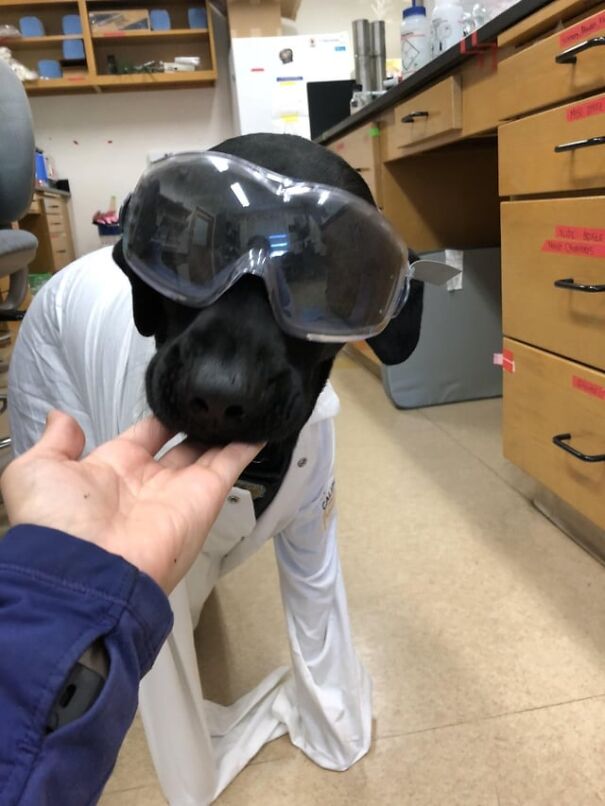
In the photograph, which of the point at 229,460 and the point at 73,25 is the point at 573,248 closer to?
the point at 229,460

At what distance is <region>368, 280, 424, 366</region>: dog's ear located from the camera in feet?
2.87

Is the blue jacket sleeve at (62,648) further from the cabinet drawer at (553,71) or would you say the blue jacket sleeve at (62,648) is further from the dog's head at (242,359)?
the cabinet drawer at (553,71)

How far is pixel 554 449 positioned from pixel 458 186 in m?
1.26

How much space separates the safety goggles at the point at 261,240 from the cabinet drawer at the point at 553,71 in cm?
57

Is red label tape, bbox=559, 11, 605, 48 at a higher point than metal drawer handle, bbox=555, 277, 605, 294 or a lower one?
higher

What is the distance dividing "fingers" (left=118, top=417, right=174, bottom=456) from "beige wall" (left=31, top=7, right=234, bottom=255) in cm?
473

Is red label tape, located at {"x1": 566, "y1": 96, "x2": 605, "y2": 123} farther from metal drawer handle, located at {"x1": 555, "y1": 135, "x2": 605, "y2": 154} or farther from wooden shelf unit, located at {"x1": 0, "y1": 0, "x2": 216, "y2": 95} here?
wooden shelf unit, located at {"x1": 0, "y1": 0, "x2": 216, "y2": 95}

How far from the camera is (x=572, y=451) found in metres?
1.15

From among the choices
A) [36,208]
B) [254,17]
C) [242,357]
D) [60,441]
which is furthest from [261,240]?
[254,17]

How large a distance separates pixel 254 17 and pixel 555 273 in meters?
3.82

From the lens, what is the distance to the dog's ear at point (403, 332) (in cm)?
87

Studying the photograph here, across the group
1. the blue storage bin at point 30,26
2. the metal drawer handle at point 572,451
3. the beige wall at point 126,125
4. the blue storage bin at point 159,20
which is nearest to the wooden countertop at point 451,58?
the metal drawer handle at point 572,451

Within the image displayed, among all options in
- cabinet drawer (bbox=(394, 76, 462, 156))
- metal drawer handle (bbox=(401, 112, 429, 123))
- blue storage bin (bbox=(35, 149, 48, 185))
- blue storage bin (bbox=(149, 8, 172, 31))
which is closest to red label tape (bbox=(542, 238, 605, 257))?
cabinet drawer (bbox=(394, 76, 462, 156))

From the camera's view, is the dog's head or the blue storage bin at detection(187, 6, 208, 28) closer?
the dog's head
